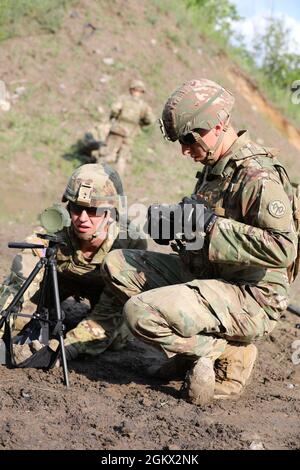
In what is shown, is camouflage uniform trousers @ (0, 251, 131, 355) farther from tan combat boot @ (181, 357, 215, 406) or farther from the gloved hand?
the gloved hand

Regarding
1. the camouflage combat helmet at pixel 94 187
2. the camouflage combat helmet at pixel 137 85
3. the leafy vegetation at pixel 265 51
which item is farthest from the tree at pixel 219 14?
the camouflage combat helmet at pixel 94 187

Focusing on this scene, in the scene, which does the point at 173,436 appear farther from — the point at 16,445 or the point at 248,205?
the point at 248,205

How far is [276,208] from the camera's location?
12.2 feet

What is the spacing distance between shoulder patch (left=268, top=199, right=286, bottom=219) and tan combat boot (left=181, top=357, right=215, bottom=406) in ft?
2.93

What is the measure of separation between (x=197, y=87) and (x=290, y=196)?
0.82m

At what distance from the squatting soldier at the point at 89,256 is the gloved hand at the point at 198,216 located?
0.90 m

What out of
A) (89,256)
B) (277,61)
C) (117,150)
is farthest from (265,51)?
(89,256)

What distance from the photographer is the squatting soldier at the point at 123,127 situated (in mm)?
11688

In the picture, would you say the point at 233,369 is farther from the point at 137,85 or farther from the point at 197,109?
the point at 137,85

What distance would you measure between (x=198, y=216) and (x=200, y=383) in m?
0.92

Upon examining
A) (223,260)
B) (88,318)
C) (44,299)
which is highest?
(223,260)

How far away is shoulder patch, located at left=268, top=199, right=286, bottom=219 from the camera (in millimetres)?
3725

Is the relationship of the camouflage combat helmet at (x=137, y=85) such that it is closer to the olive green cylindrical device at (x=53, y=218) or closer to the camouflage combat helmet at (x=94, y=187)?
the camouflage combat helmet at (x=94, y=187)

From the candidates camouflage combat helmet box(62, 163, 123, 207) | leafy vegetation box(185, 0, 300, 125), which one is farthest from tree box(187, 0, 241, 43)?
camouflage combat helmet box(62, 163, 123, 207)
